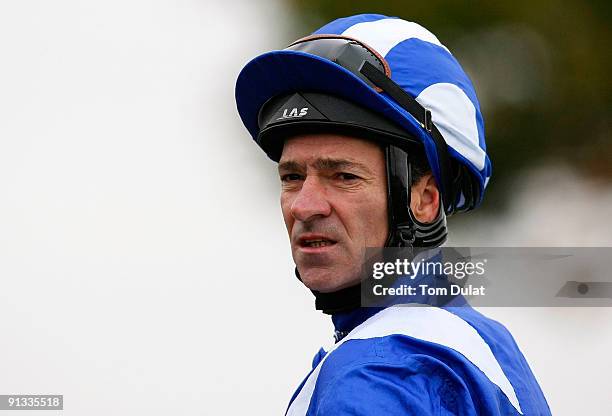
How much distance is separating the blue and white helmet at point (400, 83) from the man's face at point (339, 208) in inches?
3.3

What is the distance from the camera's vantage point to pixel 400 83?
186 cm

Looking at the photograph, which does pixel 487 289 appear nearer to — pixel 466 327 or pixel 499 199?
pixel 466 327

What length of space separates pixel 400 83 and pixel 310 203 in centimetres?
29

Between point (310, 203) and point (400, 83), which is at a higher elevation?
point (400, 83)

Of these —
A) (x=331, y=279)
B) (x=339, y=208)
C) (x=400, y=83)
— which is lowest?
(x=331, y=279)

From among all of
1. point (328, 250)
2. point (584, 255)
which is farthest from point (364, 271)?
point (584, 255)

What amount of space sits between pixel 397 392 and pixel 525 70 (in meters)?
3.19

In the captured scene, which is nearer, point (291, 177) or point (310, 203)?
point (310, 203)

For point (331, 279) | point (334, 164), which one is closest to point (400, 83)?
point (334, 164)

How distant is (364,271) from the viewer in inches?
72.2

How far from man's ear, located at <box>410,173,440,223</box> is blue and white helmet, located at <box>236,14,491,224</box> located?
0.08 feet

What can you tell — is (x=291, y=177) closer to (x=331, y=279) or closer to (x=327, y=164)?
(x=327, y=164)

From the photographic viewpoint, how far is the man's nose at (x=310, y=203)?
183 centimetres

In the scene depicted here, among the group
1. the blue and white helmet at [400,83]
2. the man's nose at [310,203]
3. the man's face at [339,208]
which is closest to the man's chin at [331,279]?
the man's face at [339,208]
